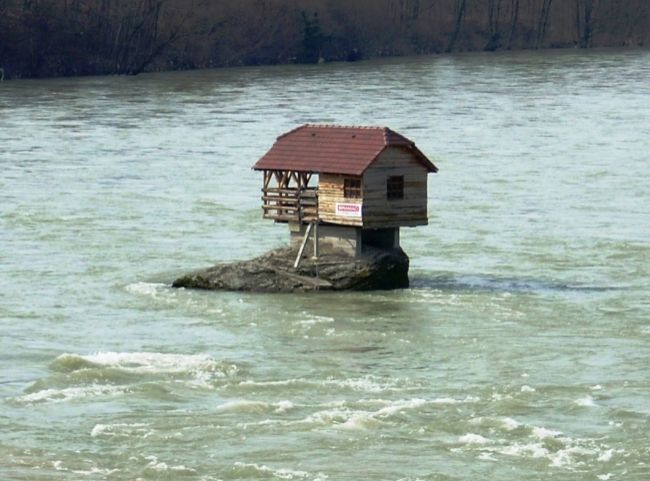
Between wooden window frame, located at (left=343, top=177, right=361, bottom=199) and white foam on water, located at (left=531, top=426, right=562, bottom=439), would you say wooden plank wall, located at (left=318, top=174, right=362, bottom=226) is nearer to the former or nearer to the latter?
wooden window frame, located at (left=343, top=177, right=361, bottom=199)

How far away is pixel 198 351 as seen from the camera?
39250 millimetres

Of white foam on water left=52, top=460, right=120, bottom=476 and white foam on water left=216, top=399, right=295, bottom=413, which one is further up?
white foam on water left=216, top=399, right=295, bottom=413

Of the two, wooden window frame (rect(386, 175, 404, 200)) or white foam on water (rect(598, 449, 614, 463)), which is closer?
white foam on water (rect(598, 449, 614, 463))

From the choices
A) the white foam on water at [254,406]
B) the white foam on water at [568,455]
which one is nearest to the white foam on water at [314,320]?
the white foam on water at [254,406]

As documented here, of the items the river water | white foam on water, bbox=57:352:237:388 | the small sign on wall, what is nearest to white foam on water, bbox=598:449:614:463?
the river water

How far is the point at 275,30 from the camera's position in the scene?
147 meters

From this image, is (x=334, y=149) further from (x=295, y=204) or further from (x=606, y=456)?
(x=606, y=456)

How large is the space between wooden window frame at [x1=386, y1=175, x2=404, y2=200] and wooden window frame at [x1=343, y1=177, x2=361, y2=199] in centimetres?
79

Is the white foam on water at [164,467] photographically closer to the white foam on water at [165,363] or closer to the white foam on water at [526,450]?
the white foam on water at [526,450]

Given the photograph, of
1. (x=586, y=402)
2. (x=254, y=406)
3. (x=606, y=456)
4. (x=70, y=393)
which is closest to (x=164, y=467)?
(x=254, y=406)

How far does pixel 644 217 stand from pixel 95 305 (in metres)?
19.3

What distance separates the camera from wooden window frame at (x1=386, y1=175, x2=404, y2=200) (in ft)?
148

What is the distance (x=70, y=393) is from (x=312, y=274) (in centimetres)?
1045

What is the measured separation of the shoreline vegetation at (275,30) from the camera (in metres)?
132
